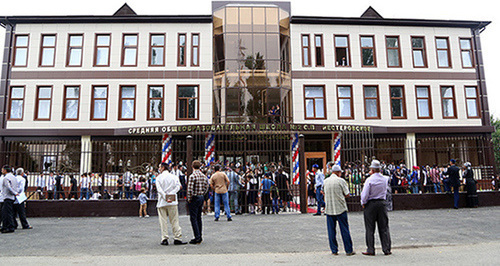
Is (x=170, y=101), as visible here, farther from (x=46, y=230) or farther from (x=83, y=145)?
(x=46, y=230)

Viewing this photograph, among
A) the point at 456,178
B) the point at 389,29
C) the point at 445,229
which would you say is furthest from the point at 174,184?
the point at 389,29

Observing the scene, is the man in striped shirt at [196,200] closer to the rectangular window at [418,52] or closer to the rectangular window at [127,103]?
the rectangular window at [127,103]

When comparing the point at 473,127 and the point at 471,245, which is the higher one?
the point at 473,127

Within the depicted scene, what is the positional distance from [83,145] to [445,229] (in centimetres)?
2073

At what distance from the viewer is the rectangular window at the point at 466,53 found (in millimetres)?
25469

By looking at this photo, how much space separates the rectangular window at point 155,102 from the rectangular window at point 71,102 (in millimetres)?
4608

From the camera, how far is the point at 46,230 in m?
10.3

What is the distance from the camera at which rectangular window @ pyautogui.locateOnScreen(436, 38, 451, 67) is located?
83.1 ft

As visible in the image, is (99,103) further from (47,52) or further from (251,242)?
(251,242)

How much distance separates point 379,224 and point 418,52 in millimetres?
21788

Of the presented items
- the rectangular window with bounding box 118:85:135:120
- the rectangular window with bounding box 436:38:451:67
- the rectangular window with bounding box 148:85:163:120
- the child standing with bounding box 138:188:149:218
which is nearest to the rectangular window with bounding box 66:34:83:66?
the rectangular window with bounding box 118:85:135:120

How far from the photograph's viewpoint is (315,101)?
79.2 feet

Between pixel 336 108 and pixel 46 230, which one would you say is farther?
pixel 336 108

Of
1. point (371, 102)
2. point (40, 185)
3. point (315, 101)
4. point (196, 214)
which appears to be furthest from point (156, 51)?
point (196, 214)
